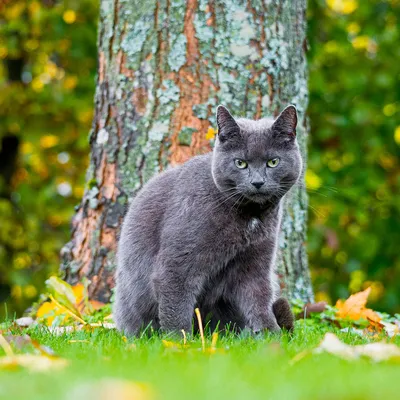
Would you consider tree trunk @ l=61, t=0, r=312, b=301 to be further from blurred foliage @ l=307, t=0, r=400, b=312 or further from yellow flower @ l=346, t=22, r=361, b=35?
yellow flower @ l=346, t=22, r=361, b=35

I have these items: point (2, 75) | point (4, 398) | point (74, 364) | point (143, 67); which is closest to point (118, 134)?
point (143, 67)

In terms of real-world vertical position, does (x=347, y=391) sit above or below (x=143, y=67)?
below

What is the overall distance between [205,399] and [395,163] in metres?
6.32

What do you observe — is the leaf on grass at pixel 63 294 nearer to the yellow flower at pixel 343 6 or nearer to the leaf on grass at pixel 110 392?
the leaf on grass at pixel 110 392

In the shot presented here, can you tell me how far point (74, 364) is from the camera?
204cm

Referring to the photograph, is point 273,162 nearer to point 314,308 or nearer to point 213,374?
point 314,308

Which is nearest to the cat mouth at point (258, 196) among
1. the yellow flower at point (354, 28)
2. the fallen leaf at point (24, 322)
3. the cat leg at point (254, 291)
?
the cat leg at point (254, 291)

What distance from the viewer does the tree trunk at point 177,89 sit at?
13.2 ft

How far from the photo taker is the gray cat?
3.09 metres

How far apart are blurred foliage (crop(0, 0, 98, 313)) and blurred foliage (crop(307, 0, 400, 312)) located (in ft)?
7.64

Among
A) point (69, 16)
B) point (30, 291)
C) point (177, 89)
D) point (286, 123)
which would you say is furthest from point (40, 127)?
point (286, 123)

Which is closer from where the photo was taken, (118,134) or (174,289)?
(174,289)

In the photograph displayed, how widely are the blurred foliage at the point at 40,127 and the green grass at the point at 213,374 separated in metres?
4.23

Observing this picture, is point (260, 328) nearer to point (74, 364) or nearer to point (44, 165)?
point (74, 364)
